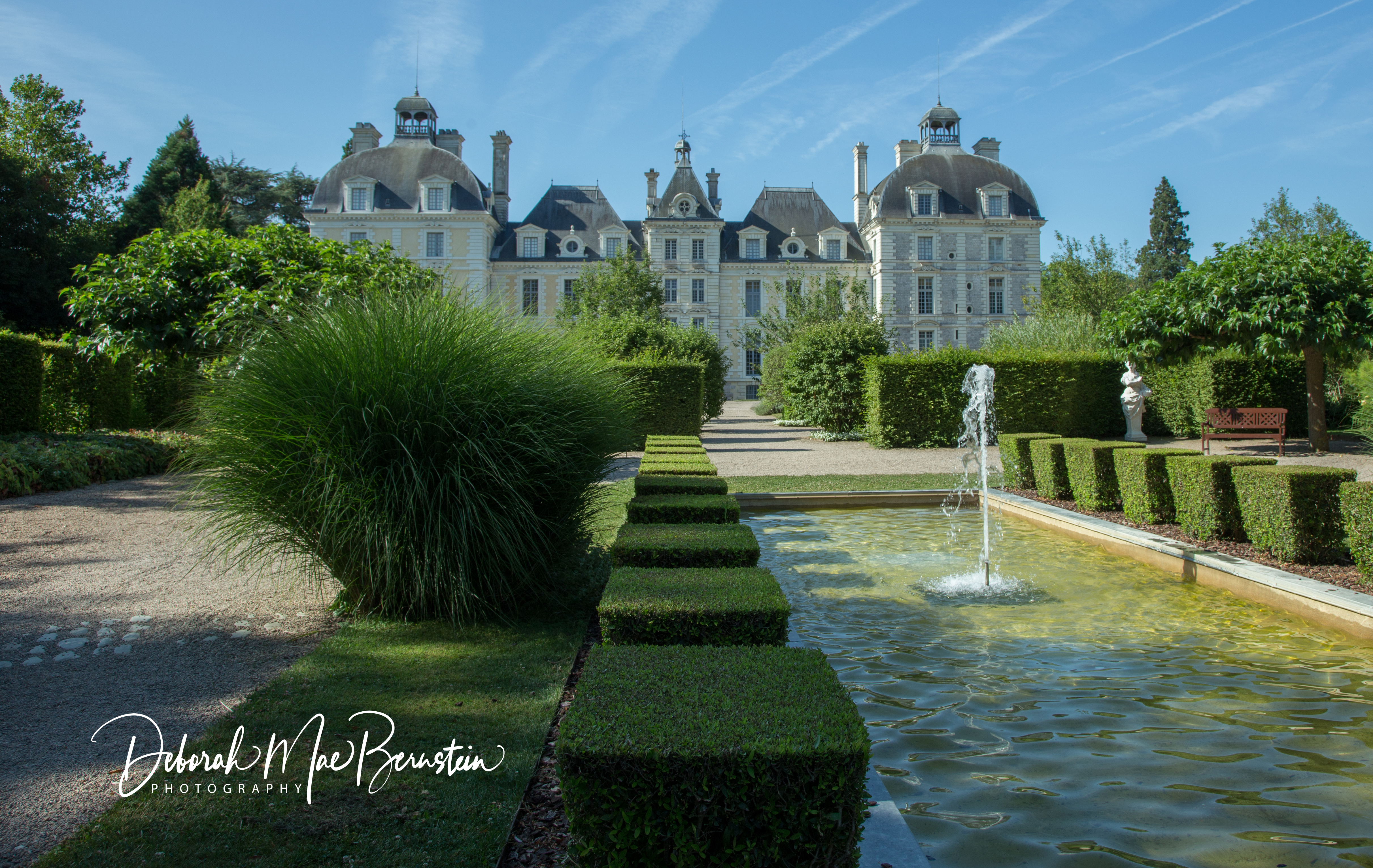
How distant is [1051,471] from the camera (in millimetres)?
8992

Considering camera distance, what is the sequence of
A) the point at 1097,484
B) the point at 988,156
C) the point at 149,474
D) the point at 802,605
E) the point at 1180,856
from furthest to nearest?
the point at 988,156 → the point at 149,474 → the point at 1097,484 → the point at 802,605 → the point at 1180,856

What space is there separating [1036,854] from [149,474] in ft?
42.7

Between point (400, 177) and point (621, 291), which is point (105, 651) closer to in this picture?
point (621, 291)

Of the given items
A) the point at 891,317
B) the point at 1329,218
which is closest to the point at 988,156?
the point at 891,317

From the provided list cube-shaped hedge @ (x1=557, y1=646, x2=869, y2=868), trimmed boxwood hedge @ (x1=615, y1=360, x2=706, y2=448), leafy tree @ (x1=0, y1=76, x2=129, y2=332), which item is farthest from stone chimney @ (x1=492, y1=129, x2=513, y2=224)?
cube-shaped hedge @ (x1=557, y1=646, x2=869, y2=868)

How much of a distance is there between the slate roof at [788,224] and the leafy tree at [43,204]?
1164 inches

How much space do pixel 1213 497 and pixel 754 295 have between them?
39.5 metres

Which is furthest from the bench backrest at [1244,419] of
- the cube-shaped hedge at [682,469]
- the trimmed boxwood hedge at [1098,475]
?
the cube-shaped hedge at [682,469]

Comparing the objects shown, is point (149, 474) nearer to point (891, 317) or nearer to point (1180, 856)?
point (1180, 856)

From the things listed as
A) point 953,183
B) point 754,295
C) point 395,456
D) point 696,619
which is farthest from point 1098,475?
point 953,183

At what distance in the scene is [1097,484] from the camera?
26.1 ft

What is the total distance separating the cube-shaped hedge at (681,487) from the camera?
17.4 feet

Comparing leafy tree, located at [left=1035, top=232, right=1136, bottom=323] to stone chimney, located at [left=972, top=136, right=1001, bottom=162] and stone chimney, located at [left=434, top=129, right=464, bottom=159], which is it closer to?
stone chimney, located at [left=972, top=136, right=1001, bottom=162]

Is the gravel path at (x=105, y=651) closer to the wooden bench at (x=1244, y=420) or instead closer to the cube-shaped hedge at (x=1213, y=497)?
the cube-shaped hedge at (x=1213, y=497)
